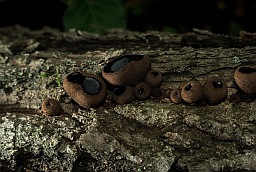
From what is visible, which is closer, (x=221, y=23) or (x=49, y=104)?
(x=49, y=104)

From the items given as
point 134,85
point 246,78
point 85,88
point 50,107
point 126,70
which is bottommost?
point 50,107

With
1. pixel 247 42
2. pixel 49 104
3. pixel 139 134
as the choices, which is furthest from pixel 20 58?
pixel 247 42

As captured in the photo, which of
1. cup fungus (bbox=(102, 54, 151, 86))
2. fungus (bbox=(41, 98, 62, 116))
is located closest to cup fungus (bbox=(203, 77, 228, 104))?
cup fungus (bbox=(102, 54, 151, 86))

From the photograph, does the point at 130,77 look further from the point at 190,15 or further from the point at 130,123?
the point at 190,15

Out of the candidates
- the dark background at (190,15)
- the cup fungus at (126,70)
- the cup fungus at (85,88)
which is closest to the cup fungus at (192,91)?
the cup fungus at (126,70)

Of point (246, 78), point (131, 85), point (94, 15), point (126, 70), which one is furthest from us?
point (94, 15)

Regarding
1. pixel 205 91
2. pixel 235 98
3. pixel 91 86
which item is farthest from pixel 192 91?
pixel 91 86

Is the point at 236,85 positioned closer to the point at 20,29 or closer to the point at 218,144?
the point at 218,144
